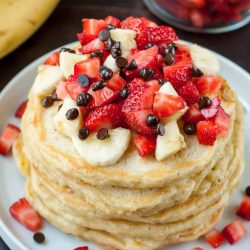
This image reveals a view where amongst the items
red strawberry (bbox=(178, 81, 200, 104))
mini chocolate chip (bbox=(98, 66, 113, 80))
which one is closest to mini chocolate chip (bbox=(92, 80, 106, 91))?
mini chocolate chip (bbox=(98, 66, 113, 80))

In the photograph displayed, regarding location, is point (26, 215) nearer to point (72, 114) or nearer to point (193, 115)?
point (72, 114)

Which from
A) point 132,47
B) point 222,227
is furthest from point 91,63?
point 222,227

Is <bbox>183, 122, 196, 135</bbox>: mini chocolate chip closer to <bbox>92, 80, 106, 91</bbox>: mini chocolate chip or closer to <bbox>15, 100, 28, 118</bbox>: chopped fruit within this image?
<bbox>92, 80, 106, 91</bbox>: mini chocolate chip

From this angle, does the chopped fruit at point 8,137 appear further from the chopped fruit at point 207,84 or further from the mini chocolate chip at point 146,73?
the chopped fruit at point 207,84

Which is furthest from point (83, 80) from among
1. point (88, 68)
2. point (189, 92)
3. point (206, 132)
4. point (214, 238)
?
point (214, 238)

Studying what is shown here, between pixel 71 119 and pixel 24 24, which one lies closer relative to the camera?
pixel 71 119

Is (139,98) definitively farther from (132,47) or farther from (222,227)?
(222,227)
